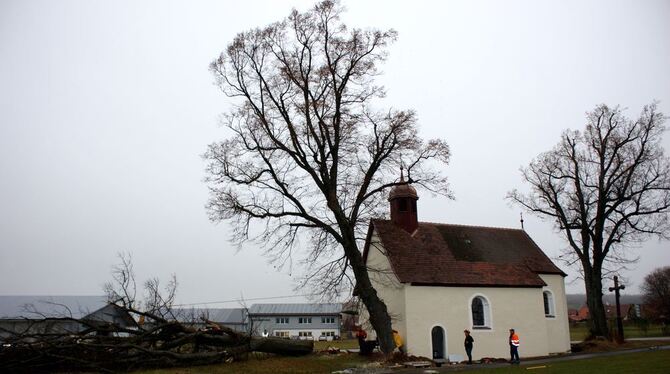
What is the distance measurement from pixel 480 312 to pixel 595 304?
858 cm

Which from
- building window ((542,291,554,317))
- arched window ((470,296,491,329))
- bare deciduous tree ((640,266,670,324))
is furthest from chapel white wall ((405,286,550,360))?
bare deciduous tree ((640,266,670,324))

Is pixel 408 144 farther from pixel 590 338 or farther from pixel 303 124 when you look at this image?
pixel 590 338

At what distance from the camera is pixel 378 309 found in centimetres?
2162

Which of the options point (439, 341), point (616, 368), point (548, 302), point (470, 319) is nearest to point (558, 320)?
point (548, 302)

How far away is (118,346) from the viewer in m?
16.5

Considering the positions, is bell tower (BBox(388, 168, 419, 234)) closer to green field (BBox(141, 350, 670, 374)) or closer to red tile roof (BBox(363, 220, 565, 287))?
red tile roof (BBox(363, 220, 565, 287))

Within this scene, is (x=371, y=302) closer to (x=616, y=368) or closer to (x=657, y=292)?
(x=616, y=368)

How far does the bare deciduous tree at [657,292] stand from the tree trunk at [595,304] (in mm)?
29661

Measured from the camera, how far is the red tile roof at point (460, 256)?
82.5ft

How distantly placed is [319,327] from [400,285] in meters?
52.0

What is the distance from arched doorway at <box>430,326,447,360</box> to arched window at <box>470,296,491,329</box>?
202 centimetres

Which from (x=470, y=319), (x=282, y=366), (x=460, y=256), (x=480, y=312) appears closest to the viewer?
(x=282, y=366)

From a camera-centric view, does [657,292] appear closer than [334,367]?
No

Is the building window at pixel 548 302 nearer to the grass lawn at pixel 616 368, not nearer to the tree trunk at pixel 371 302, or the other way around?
the grass lawn at pixel 616 368
